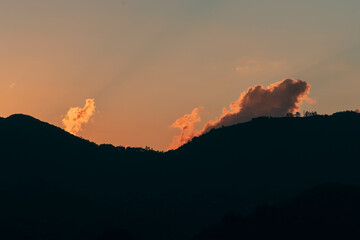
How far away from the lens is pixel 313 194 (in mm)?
194875

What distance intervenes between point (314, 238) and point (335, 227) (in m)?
10.5

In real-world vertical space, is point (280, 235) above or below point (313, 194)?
below

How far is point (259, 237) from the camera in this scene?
159375 millimetres

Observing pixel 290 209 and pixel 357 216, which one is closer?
pixel 357 216

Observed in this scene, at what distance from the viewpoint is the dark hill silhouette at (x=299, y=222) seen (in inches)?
6353

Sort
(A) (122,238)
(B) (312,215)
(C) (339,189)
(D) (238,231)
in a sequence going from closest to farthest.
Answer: (A) (122,238)
(D) (238,231)
(B) (312,215)
(C) (339,189)

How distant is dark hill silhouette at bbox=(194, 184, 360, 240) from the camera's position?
161 meters

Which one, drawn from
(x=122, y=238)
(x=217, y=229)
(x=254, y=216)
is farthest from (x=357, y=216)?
(x=122, y=238)

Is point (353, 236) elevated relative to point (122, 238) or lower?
lower

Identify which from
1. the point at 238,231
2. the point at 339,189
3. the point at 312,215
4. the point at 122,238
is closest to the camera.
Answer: the point at 122,238

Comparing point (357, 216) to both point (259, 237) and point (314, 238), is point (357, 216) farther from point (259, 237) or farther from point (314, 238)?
point (259, 237)

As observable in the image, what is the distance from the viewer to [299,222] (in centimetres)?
17012

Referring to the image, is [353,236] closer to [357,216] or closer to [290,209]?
[357,216]

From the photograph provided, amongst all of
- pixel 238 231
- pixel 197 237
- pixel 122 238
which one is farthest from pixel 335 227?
pixel 122 238
